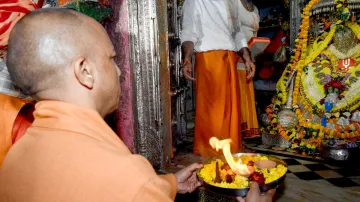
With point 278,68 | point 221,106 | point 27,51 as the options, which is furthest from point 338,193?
point 278,68

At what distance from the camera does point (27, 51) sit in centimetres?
92

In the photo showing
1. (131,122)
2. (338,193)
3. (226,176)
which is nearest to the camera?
(226,176)

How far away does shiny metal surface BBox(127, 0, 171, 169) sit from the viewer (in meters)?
2.97

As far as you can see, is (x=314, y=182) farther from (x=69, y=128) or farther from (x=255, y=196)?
(x=69, y=128)

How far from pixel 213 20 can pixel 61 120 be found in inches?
120

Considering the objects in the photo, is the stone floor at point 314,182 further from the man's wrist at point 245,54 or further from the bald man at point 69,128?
the bald man at point 69,128

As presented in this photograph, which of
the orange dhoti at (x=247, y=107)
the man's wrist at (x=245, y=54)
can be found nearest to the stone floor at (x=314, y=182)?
the orange dhoti at (x=247, y=107)

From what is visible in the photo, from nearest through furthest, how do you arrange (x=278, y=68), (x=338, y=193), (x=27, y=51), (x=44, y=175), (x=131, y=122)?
1. (x=44, y=175)
2. (x=27, y=51)
3. (x=338, y=193)
4. (x=131, y=122)
5. (x=278, y=68)

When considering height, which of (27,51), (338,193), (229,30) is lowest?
(338,193)

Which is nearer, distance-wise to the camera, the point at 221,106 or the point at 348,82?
the point at 221,106

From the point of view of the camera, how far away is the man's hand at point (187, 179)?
163 cm

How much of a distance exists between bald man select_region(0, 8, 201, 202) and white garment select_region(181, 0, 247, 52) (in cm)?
264

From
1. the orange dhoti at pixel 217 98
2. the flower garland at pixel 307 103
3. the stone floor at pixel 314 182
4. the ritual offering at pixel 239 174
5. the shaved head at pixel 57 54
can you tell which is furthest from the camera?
the flower garland at pixel 307 103

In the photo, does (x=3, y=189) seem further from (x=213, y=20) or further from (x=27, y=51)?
(x=213, y=20)
